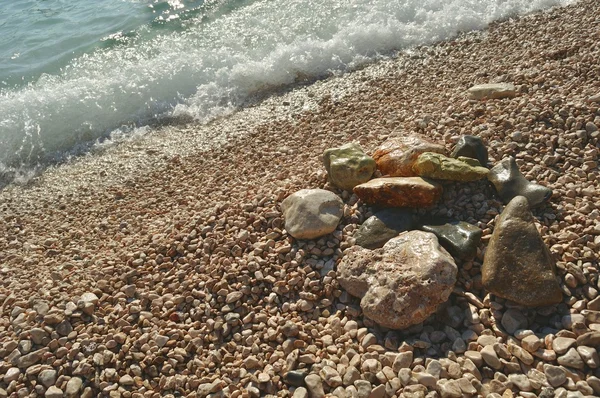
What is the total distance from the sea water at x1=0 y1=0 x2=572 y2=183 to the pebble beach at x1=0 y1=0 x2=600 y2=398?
1.47m

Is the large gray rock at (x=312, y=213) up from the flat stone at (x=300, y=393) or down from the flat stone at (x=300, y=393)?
up

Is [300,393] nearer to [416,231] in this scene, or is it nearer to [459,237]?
[416,231]

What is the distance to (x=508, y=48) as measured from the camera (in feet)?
21.3

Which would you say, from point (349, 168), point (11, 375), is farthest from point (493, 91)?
point (11, 375)

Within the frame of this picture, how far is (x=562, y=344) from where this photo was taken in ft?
8.52

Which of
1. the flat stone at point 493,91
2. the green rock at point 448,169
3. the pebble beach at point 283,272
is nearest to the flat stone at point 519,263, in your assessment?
the pebble beach at point 283,272

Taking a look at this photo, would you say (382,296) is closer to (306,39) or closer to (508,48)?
(508,48)

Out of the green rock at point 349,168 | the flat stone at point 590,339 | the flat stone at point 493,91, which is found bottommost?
the flat stone at point 590,339

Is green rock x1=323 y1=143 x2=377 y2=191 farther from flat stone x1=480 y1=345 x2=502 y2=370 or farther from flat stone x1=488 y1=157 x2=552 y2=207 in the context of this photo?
flat stone x1=480 y1=345 x2=502 y2=370

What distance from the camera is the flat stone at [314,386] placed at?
2.69 m

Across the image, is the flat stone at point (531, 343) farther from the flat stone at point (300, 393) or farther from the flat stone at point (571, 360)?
the flat stone at point (300, 393)

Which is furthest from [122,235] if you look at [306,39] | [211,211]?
[306,39]

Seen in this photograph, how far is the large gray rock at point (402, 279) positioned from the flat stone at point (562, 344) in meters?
0.66

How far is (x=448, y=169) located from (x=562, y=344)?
1.56 m
